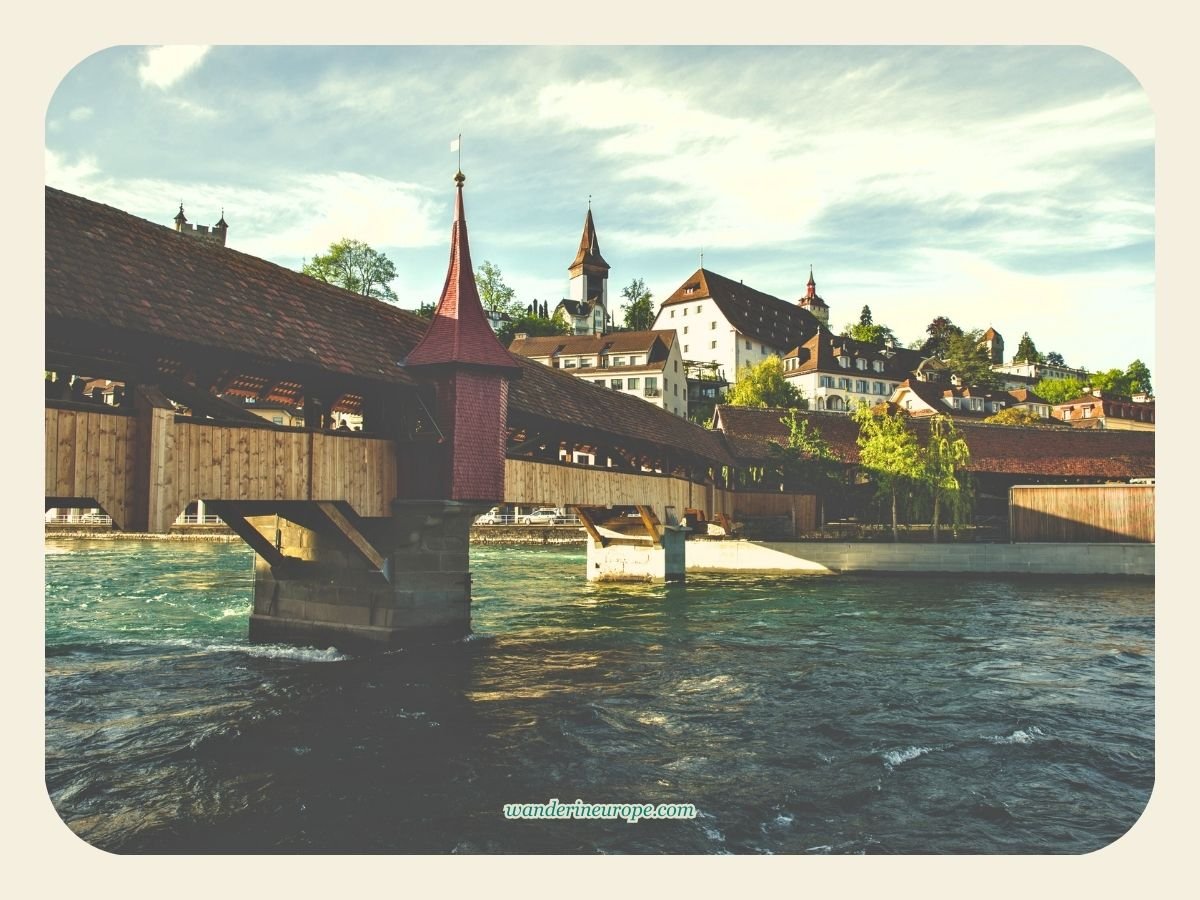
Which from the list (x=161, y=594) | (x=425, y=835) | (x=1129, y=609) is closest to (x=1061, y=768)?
(x=425, y=835)

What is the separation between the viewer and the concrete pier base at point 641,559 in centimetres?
2853

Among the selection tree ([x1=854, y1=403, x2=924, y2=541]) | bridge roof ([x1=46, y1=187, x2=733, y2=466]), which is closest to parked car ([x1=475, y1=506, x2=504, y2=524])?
tree ([x1=854, y1=403, x2=924, y2=541])

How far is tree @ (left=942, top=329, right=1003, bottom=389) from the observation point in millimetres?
79875

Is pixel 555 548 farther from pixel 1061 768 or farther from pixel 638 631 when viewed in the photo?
pixel 1061 768

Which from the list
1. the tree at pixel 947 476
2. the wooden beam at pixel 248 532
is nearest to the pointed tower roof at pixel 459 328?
the wooden beam at pixel 248 532

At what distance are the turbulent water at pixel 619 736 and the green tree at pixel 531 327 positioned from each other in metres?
62.7

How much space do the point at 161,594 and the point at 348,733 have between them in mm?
18156

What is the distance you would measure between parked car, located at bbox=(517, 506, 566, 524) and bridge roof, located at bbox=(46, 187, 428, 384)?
43453 millimetres

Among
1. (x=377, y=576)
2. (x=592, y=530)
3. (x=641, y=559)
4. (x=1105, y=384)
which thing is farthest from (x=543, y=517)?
(x=377, y=576)

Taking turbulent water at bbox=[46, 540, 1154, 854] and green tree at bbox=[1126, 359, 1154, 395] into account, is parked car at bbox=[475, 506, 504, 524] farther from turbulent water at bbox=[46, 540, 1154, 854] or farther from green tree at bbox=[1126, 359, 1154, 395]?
green tree at bbox=[1126, 359, 1154, 395]

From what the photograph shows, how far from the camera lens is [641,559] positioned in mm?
29172

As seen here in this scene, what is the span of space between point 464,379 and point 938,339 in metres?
94.1

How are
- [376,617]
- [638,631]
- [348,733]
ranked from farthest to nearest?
[638,631] < [376,617] < [348,733]

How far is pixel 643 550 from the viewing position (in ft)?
95.5
